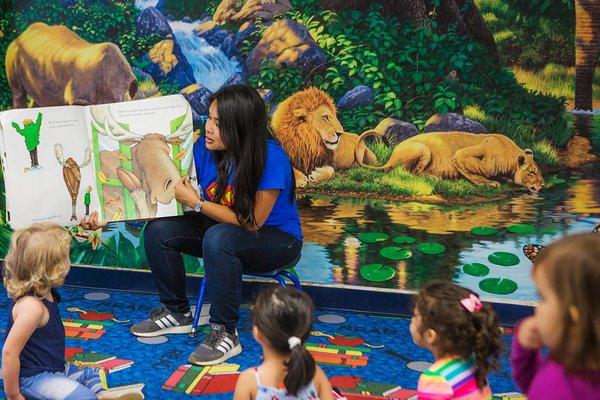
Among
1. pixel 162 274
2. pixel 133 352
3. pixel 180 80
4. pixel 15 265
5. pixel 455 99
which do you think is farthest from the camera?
pixel 180 80

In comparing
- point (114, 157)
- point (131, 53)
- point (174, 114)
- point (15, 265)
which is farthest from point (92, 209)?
point (131, 53)

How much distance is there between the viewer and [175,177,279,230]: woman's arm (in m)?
3.06

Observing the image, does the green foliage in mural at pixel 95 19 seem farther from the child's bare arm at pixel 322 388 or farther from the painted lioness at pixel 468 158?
the child's bare arm at pixel 322 388

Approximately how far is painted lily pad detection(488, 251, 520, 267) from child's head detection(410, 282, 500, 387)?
1.51m

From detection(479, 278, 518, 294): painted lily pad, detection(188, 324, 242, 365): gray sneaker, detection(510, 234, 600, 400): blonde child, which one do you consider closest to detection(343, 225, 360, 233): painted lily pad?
detection(479, 278, 518, 294): painted lily pad

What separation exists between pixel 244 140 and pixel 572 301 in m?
1.93

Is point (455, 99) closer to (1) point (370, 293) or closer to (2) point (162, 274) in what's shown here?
(1) point (370, 293)

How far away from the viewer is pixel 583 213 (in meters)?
3.44

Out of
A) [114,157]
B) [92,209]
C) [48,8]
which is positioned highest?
[48,8]

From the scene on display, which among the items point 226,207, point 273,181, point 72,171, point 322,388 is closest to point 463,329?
point 322,388

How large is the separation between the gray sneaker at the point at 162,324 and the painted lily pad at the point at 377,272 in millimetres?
885

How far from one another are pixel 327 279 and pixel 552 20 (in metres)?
1.62

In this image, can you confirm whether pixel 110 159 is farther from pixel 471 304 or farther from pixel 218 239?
pixel 471 304

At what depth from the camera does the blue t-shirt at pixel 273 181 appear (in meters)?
3.08
